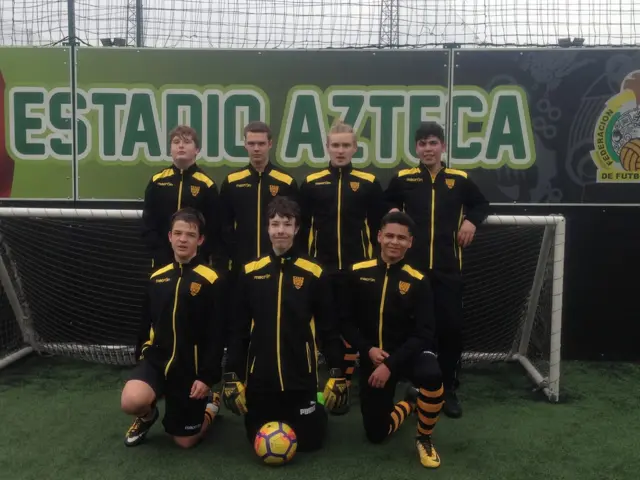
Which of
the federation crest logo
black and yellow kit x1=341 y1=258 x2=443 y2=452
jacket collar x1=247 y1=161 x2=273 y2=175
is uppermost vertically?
the federation crest logo

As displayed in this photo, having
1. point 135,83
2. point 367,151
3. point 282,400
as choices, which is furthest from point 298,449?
point 135,83

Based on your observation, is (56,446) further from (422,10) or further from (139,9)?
(422,10)

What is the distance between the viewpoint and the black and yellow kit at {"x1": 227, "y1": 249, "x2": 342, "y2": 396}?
279 centimetres

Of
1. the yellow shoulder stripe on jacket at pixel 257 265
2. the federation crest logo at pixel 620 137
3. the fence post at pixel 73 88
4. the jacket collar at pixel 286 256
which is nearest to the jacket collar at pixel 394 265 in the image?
the jacket collar at pixel 286 256

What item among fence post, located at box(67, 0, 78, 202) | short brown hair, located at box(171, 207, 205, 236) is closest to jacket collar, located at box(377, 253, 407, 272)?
short brown hair, located at box(171, 207, 205, 236)

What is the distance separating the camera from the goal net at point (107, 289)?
4.06 metres

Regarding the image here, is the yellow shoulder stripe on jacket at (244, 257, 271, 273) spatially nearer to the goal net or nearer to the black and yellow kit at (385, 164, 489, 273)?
the black and yellow kit at (385, 164, 489, 273)

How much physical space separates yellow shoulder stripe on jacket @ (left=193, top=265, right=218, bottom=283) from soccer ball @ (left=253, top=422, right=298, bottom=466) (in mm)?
741

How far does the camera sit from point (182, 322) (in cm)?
286

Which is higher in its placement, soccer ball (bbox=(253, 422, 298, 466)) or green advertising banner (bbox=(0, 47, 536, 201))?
green advertising banner (bbox=(0, 47, 536, 201))

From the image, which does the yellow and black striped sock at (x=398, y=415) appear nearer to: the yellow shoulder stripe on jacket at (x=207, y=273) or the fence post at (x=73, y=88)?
the yellow shoulder stripe on jacket at (x=207, y=273)

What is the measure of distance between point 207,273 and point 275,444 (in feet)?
2.85

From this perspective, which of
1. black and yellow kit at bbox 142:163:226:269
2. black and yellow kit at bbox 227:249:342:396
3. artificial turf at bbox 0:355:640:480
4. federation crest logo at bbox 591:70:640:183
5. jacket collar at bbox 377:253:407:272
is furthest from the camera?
federation crest logo at bbox 591:70:640:183

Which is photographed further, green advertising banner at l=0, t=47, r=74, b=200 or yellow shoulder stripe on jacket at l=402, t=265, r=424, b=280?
green advertising banner at l=0, t=47, r=74, b=200
